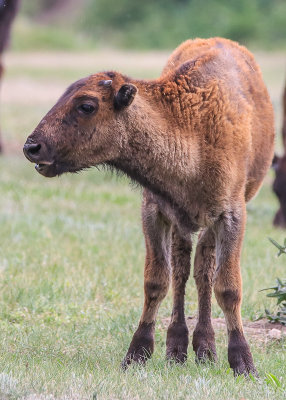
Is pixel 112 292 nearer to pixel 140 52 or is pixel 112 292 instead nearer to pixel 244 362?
pixel 244 362

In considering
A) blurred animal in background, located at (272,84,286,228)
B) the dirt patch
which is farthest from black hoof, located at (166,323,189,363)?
blurred animal in background, located at (272,84,286,228)

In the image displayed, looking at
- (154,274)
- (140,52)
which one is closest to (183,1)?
(140,52)

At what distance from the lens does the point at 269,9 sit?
146 feet

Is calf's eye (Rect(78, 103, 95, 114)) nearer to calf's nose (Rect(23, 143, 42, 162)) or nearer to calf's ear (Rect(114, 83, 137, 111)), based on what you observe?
calf's ear (Rect(114, 83, 137, 111))

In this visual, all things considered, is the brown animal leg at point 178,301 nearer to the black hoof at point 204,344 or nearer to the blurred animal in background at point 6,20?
the black hoof at point 204,344

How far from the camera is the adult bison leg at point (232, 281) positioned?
5.92 metres

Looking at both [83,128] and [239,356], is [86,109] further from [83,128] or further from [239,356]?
[239,356]

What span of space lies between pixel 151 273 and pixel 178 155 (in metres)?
1.06

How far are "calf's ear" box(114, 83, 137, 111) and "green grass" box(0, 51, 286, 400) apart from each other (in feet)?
5.67

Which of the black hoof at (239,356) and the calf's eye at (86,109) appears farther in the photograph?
the black hoof at (239,356)

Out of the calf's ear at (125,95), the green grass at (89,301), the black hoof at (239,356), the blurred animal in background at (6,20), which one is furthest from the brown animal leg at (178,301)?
the blurred animal in background at (6,20)

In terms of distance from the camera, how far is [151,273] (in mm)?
6371

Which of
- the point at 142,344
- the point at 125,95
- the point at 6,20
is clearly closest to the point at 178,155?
the point at 125,95

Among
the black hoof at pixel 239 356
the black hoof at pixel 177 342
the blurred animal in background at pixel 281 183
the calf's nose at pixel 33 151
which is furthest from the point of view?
the blurred animal in background at pixel 281 183
